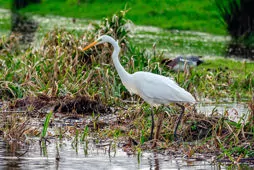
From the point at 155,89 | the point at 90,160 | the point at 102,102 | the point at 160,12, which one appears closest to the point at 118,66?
the point at 155,89

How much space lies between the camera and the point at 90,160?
9133 millimetres

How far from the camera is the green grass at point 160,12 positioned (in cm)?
2770

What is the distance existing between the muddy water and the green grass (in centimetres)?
1746

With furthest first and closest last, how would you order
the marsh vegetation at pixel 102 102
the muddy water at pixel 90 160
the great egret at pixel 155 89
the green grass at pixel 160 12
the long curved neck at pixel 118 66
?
the green grass at pixel 160 12
the long curved neck at pixel 118 66
the great egret at pixel 155 89
the marsh vegetation at pixel 102 102
the muddy water at pixel 90 160

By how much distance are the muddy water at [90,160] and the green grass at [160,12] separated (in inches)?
687

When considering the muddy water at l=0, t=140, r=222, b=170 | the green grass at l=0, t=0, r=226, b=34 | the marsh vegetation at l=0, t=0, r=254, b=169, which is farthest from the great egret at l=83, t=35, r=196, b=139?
the green grass at l=0, t=0, r=226, b=34

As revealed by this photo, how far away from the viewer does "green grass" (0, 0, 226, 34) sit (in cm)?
2770

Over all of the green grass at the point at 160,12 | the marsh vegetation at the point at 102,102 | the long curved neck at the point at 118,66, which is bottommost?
the marsh vegetation at the point at 102,102

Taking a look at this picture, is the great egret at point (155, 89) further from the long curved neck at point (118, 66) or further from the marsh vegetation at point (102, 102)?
the marsh vegetation at point (102, 102)

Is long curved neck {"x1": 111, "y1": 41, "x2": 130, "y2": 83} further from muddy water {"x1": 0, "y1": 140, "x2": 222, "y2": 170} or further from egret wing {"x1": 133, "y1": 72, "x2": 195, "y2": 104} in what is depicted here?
muddy water {"x1": 0, "y1": 140, "x2": 222, "y2": 170}

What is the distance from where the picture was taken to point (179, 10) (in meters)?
29.3

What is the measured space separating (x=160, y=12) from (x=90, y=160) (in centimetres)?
2089

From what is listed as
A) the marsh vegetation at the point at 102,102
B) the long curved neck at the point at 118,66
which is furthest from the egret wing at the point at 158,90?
the marsh vegetation at the point at 102,102

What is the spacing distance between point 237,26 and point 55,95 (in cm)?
1239
